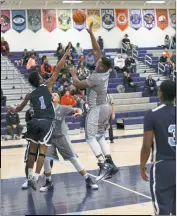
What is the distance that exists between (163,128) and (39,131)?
2824 mm

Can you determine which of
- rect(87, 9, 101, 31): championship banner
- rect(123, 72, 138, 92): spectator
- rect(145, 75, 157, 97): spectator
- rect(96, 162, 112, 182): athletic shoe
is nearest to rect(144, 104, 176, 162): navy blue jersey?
rect(96, 162, 112, 182): athletic shoe

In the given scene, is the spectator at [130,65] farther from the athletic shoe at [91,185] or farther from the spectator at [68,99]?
the athletic shoe at [91,185]

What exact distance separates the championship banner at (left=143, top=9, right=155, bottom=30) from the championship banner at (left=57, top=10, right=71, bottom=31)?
184 inches

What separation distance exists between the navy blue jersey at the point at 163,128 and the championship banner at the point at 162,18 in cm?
2257

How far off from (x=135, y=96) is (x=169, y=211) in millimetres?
15049

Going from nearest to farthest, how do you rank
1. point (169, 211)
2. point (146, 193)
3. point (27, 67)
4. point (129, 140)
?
point (169, 211)
point (146, 193)
point (129, 140)
point (27, 67)

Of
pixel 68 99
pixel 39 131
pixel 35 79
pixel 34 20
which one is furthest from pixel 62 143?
pixel 34 20

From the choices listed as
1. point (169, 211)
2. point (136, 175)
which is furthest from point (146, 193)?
point (169, 211)

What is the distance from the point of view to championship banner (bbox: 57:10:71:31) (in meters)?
22.9

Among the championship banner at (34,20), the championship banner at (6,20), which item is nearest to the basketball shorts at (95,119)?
the championship banner at (6,20)

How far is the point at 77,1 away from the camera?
2194 cm

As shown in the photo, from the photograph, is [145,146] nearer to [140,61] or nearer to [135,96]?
[135,96]

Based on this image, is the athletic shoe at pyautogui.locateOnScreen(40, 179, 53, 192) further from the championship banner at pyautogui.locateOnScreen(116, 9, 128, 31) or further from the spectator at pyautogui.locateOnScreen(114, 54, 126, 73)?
the championship banner at pyautogui.locateOnScreen(116, 9, 128, 31)

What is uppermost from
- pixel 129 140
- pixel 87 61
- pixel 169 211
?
pixel 87 61
